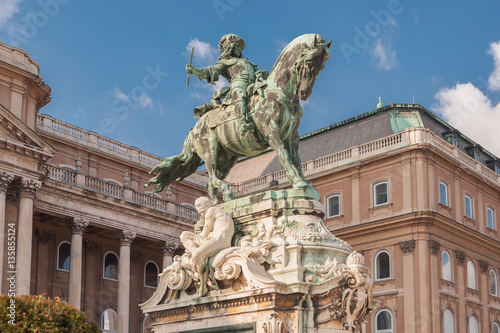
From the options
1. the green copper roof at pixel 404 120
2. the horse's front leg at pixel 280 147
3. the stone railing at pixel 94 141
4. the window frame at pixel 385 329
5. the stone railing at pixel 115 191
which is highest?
the green copper roof at pixel 404 120

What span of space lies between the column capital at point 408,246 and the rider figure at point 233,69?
3794 centimetres

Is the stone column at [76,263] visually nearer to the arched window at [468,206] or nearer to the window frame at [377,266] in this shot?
the window frame at [377,266]

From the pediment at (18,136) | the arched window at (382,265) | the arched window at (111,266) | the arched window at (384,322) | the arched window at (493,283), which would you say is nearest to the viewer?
the pediment at (18,136)

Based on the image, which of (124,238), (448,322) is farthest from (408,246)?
(124,238)

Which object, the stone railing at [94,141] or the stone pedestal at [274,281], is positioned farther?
the stone railing at [94,141]

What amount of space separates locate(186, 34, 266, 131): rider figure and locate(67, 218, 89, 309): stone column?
105 ft

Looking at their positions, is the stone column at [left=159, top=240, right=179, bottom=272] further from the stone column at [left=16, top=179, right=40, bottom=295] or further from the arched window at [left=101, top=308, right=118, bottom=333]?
the stone column at [left=16, top=179, right=40, bottom=295]

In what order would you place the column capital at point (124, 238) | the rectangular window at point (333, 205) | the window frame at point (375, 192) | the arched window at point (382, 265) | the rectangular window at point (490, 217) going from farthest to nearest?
the rectangular window at point (490, 217), the rectangular window at point (333, 205), the window frame at point (375, 192), the arched window at point (382, 265), the column capital at point (124, 238)

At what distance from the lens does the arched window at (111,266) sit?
5244cm

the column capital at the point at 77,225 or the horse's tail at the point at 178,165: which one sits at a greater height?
the column capital at the point at 77,225

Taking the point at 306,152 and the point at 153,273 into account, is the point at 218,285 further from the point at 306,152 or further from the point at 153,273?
the point at 306,152

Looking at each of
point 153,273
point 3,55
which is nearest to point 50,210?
point 3,55

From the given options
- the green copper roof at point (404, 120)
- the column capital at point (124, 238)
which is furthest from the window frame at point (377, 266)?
the column capital at point (124, 238)

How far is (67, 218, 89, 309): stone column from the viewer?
4316 cm
